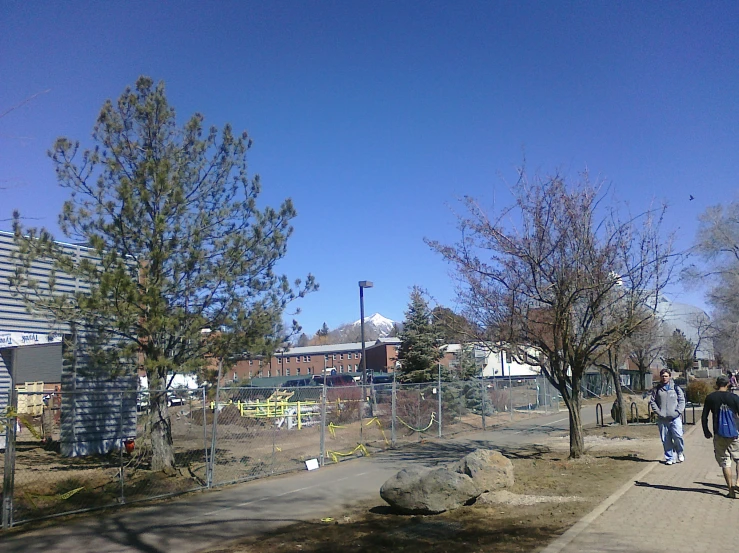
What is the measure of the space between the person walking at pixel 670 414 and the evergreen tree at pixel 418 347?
61.7 ft

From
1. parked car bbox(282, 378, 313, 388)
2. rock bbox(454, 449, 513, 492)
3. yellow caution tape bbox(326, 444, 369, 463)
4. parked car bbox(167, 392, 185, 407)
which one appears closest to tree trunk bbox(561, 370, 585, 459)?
rock bbox(454, 449, 513, 492)

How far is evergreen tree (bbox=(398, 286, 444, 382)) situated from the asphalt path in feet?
52.6

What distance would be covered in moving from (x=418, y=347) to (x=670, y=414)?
66.1 ft

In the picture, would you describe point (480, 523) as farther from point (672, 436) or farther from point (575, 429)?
point (575, 429)

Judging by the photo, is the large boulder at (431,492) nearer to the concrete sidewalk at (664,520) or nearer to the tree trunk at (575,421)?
the concrete sidewalk at (664,520)

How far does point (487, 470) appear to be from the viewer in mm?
10156

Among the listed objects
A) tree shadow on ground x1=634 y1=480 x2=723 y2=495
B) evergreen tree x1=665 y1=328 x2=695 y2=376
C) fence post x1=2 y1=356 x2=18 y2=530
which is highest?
evergreen tree x1=665 y1=328 x2=695 y2=376

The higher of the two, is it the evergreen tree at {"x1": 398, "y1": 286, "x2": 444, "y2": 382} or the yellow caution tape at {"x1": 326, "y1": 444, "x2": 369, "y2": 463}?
the evergreen tree at {"x1": 398, "y1": 286, "x2": 444, "y2": 382}

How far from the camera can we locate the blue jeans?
41.4 ft

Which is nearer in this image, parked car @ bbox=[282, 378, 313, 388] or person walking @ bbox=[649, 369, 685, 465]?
person walking @ bbox=[649, 369, 685, 465]

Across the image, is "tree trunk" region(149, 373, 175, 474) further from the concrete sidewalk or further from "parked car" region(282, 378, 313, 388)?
"parked car" region(282, 378, 313, 388)

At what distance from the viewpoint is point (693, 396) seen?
104 ft

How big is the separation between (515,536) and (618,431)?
14.6m

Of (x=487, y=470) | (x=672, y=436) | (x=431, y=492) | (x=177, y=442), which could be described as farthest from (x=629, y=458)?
(x=177, y=442)
